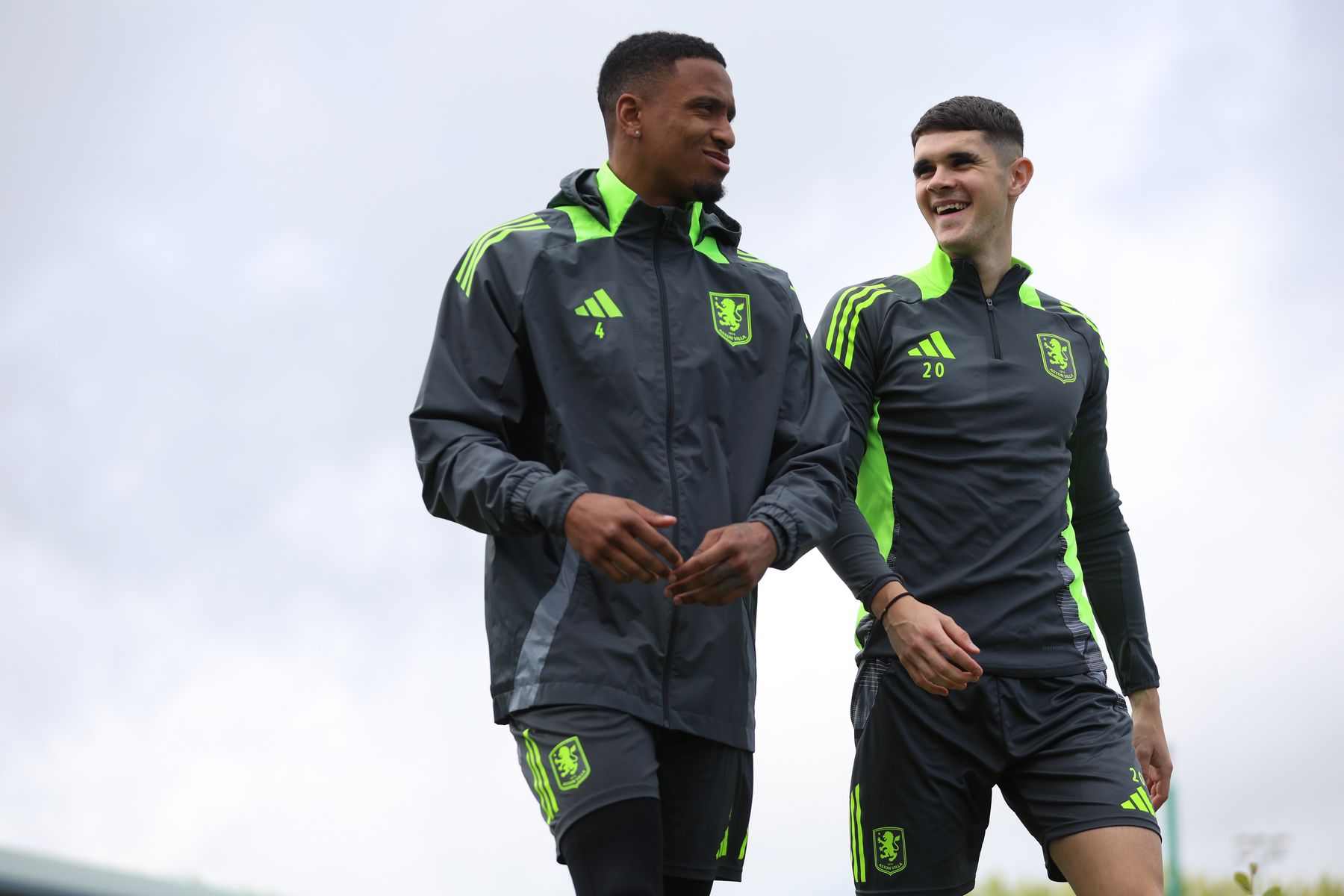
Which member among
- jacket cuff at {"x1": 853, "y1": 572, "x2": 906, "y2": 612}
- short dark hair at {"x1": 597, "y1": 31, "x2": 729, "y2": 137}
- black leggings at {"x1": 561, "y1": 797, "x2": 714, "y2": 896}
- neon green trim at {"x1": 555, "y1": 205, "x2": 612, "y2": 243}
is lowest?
black leggings at {"x1": 561, "y1": 797, "x2": 714, "y2": 896}

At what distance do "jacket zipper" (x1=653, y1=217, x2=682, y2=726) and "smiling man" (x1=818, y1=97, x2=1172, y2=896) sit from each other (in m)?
0.92

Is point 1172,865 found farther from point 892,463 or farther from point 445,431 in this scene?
point 445,431

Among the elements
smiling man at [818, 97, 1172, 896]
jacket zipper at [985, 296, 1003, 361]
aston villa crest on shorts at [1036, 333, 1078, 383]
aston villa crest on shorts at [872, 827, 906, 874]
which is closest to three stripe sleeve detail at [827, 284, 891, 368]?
smiling man at [818, 97, 1172, 896]

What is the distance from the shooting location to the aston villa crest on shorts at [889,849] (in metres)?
4.51

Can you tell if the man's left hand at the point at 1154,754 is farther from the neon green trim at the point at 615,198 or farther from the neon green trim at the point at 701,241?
the neon green trim at the point at 615,198

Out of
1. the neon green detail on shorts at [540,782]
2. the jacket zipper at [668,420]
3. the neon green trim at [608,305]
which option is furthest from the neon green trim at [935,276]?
the neon green detail on shorts at [540,782]

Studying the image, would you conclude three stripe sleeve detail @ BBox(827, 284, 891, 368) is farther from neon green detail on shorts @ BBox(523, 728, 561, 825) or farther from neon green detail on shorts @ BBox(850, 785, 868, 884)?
neon green detail on shorts @ BBox(523, 728, 561, 825)

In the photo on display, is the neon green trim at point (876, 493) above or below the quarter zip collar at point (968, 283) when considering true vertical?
below

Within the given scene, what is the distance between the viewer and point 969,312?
4.94 metres

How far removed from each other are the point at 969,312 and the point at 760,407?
1.31 metres

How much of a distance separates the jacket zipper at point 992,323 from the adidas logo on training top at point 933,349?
0.14 m

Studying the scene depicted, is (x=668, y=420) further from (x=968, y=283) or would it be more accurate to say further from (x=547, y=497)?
(x=968, y=283)

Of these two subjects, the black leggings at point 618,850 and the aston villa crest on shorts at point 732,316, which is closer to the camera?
the black leggings at point 618,850

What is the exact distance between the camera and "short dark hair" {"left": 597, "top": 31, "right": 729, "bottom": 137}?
412cm
